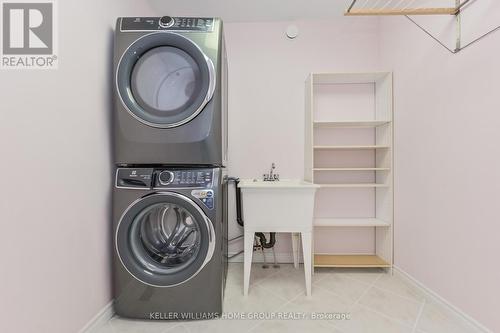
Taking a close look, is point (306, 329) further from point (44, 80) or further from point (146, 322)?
point (44, 80)

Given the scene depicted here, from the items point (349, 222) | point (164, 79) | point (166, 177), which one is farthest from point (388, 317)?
point (164, 79)

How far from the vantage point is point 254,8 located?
2.15 metres

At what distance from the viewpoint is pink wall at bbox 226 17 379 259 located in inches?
92.0

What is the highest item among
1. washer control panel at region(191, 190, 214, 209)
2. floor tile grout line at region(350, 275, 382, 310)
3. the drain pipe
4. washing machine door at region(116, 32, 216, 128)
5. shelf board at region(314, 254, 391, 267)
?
washing machine door at region(116, 32, 216, 128)

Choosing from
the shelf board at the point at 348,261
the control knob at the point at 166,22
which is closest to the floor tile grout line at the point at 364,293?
the shelf board at the point at 348,261

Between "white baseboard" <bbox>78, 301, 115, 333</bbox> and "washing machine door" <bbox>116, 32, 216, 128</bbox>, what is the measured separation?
1.13 metres

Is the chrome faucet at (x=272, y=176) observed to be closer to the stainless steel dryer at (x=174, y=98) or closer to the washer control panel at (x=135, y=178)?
the stainless steel dryer at (x=174, y=98)

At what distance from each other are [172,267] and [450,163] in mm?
1814

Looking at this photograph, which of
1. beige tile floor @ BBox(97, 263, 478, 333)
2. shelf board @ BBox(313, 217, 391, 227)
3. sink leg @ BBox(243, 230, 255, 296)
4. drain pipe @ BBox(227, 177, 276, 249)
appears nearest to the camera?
beige tile floor @ BBox(97, 263, 478, 333)

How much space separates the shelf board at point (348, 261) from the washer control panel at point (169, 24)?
198 centimetres

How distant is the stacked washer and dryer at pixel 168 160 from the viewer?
139 cm

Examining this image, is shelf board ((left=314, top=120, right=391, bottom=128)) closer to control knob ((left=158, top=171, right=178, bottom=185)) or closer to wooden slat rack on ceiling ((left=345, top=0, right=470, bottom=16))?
wooden slat rack on ceiling ((left=345, top=0, right=470, bottom=16))

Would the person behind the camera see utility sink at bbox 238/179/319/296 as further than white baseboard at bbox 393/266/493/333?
Yes

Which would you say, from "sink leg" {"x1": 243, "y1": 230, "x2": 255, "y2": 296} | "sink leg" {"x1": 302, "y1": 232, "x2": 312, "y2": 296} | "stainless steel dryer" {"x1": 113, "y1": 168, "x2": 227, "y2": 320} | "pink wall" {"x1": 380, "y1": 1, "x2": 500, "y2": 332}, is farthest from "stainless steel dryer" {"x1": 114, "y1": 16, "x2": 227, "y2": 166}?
"pink wall" {"x1": 380, "y1": 1, "x2": 500, "y2": 332}
